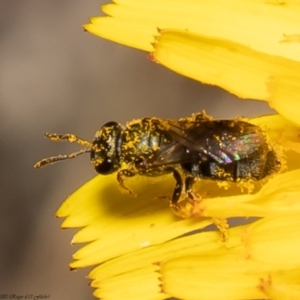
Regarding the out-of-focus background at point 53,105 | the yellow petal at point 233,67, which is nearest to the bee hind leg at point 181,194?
the yellow petal at point 233,67

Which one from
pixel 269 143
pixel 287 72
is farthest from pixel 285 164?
pixel 287 72

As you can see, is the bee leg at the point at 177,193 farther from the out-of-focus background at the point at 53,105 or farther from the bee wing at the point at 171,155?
the out-of-focus background at the point at 53,105

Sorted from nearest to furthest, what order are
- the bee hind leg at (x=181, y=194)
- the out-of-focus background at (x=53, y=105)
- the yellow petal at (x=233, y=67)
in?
the yellow petal at (x=233, y=67), the bee hind leg at (x=181, y=194), the out-of-focus background at (x=53, y=105)

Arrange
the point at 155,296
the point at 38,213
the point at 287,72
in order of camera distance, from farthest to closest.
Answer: the point at 38,213 → the point at 155,296 → the point at 287,72

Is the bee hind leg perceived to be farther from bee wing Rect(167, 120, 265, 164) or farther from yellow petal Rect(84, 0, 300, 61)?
yellow petal Rect(84, 0, 300, 61)

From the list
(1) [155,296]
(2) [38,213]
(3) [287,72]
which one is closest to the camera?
(3) [287,72]

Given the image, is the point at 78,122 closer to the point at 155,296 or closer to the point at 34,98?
the point at 34,98

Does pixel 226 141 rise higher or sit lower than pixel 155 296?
higher

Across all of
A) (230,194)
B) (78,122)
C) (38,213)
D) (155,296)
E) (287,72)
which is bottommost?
(38,213)

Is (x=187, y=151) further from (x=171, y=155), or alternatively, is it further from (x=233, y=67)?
(x=233, y=67)
